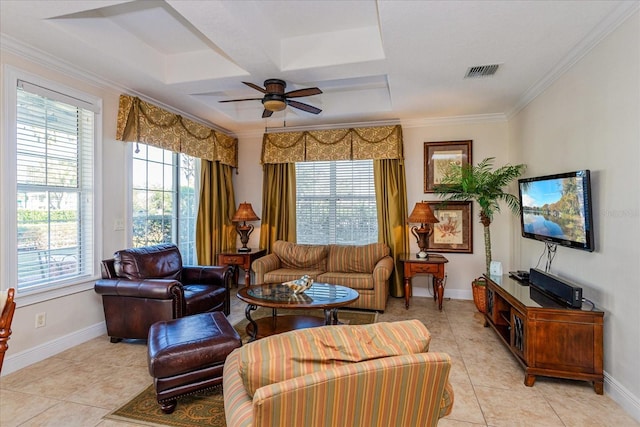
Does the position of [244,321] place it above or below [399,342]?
below

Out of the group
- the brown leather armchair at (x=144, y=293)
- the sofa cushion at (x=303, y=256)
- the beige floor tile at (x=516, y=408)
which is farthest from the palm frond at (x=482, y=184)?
the brown leather armchair at (x=144, y=293)

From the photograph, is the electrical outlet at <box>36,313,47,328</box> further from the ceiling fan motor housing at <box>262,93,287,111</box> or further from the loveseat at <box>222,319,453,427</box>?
the ceiling fan motor housing at <box>262,93,287,111</box>

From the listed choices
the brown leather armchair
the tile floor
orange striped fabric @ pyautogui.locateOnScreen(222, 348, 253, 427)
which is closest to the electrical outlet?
the tile floor

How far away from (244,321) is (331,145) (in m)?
2.85

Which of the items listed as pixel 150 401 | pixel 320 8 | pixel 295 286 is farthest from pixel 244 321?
pixel 320 8

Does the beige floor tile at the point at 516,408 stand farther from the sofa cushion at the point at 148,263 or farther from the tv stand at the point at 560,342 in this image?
the sofa cushion at the point at 148,263

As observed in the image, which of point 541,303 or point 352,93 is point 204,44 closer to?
point 352,93

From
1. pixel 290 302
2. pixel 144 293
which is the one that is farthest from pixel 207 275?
pixel 290 302

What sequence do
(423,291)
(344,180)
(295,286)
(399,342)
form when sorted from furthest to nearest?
(344,180) < (423,291) < (295,286) < (399,342)

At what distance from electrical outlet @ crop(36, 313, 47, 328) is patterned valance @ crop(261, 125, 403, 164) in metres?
3.44

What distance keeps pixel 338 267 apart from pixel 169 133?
112 inches

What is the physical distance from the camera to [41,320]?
9.73ft

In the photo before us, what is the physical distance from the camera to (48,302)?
3037mm

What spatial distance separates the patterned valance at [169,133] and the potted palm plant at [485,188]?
11.1 feet
